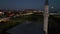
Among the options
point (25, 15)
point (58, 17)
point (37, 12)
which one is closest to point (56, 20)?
point (58, 17)

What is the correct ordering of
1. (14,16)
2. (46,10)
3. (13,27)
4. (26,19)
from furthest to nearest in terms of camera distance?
(26,19), (14,16), (13,27), (46,10)

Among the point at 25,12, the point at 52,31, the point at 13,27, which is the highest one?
the point at 25,12

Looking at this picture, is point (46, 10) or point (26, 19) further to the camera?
point (26, 19)

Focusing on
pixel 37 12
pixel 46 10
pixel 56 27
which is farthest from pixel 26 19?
pixel 46 10

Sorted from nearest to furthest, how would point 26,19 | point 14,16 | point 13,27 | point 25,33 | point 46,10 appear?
point 46,10
point 25,33
point 13,27
point 14,16
point 26,19

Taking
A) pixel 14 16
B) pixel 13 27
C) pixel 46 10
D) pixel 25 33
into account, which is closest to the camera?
pixel 46 10

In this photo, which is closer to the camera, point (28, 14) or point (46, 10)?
point (46, 10)

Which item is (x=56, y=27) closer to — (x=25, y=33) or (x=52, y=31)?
(x=52, y=31)

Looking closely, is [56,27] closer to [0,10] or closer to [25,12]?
[25,12]

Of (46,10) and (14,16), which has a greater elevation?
(46,10)
